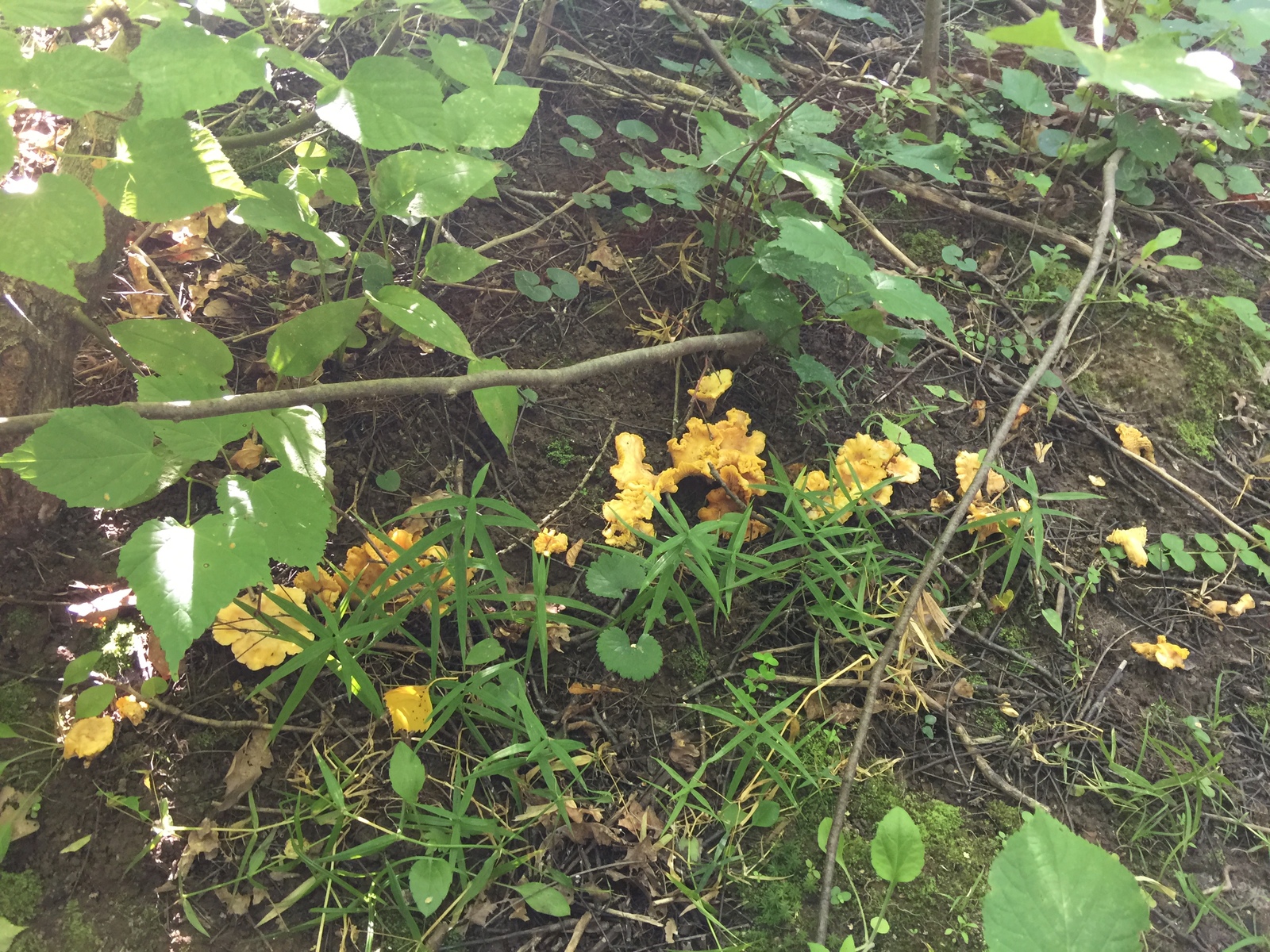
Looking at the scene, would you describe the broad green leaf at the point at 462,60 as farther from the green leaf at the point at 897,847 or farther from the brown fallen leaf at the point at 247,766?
the green leaf at the point at 897,847

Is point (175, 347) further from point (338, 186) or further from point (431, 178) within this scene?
point (431, 178)

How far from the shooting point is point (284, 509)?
4.92 ft

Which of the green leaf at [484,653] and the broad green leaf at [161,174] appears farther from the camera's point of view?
the green leaf at [484,653]

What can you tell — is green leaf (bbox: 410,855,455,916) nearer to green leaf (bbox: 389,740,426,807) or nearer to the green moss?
green leaf (bbox: 389,740,426,807)

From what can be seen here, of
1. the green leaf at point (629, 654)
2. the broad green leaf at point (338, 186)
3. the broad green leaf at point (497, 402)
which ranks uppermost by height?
the broad green leaf at point (338, 186)

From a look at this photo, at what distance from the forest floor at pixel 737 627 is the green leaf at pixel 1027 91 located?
31 centimetres

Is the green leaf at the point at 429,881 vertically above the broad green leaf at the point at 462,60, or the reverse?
the broad green leaf at the point at 462,60

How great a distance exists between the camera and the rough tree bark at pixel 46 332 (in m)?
1.83

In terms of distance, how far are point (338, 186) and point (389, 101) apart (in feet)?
1.67

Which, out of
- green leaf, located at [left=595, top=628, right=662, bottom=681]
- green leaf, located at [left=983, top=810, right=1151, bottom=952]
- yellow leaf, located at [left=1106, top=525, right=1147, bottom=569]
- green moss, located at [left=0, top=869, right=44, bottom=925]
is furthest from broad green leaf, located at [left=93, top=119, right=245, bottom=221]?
yellow leaf, located at [left=1106, top=525, right=1147, bottom=569]

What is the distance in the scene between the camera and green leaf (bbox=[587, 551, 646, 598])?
200cm

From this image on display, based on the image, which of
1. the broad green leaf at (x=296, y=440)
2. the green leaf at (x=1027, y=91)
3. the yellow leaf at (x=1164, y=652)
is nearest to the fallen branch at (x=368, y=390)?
the broad green leaf at (x=296, y=440)

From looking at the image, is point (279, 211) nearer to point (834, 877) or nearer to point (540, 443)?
point (540, 443)

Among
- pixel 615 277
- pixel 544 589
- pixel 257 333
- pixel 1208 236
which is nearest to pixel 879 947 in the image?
pixel 544 589
